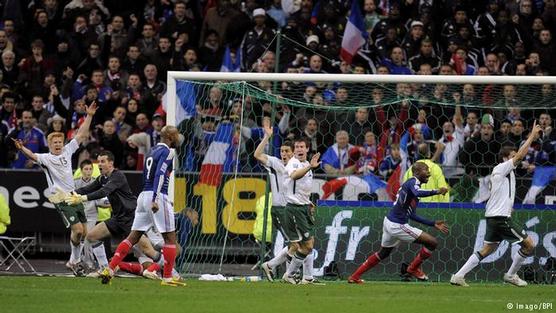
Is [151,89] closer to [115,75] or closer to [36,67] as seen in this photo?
[115,75]

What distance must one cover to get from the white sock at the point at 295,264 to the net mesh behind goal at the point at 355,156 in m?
1.24

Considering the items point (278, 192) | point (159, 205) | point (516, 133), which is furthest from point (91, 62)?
point (159, 205)

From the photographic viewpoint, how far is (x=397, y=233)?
58.9 feet

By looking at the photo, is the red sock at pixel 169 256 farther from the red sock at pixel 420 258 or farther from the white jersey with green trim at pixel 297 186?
the red sock at pixel 420 258

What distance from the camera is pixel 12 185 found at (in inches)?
858

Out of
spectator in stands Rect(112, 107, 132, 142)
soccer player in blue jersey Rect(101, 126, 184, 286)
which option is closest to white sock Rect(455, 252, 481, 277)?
soccer player in blue jersey Rect(101, 126, 184, 286)

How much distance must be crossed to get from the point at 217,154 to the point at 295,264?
301 centimetres

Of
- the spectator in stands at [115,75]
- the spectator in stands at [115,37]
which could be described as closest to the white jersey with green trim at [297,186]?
the spectator in stands at [115,75]

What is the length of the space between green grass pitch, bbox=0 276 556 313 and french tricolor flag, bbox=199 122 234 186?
290 centimetres

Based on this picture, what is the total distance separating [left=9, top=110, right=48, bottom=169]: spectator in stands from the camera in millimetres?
22516

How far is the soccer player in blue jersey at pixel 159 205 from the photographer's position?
1658 cm

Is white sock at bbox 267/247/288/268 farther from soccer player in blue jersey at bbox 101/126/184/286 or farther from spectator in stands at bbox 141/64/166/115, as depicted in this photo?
spectator in stands at bbox 141/64/166/115

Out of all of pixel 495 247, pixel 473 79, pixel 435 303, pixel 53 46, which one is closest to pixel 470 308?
pixel 435 303

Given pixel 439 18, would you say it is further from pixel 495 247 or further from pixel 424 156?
pixel 495 247
